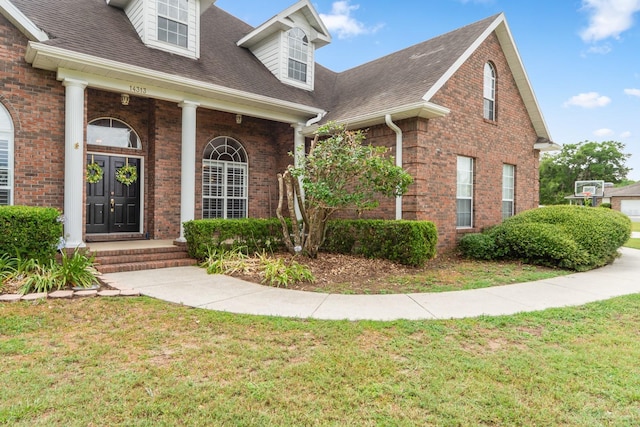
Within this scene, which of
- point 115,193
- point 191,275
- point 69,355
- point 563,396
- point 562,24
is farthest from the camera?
point 562,24

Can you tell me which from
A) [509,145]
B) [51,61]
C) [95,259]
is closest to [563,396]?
[95,259]

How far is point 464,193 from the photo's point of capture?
10750 millimetres

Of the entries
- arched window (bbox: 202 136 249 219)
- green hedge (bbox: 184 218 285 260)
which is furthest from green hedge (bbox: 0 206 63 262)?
arched window (bbox: 202 136 249 219)

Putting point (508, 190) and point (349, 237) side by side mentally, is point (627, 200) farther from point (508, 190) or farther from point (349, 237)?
point (349, 237)

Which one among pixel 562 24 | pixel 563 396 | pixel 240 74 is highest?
pixel 562 24

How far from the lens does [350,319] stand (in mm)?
4695

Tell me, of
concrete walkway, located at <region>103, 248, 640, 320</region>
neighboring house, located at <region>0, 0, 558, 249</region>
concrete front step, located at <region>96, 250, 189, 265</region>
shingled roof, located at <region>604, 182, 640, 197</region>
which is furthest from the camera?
shingled roof, located at <region>604, 182, 640, 197</region>

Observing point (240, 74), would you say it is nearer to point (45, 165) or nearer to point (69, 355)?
point (45, 165)

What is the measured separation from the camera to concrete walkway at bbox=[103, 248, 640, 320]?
16.5ft

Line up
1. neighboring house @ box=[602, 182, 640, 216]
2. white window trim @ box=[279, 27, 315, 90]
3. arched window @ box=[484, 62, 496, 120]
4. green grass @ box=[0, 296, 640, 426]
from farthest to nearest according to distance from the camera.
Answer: neighboring house @ box=[602, 182, 640, 216]
white window trim @ box=[279, 27, 315, 90]
arched window @ box=[484, 62, 496, 120]
green grass @ box=[0, 296, 640, 426]

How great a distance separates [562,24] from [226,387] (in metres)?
16.9

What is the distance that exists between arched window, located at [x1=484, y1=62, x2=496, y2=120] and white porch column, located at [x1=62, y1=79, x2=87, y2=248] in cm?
1054

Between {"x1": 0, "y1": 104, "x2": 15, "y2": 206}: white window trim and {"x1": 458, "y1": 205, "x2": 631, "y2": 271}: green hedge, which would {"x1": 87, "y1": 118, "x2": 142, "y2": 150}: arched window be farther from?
{"x1": 458, "y1": 205, "x2": 631, "y2": 271}: green hedge

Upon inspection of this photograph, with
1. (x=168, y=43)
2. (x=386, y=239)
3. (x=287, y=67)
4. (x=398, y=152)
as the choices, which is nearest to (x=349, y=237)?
(x=386, y=239)
